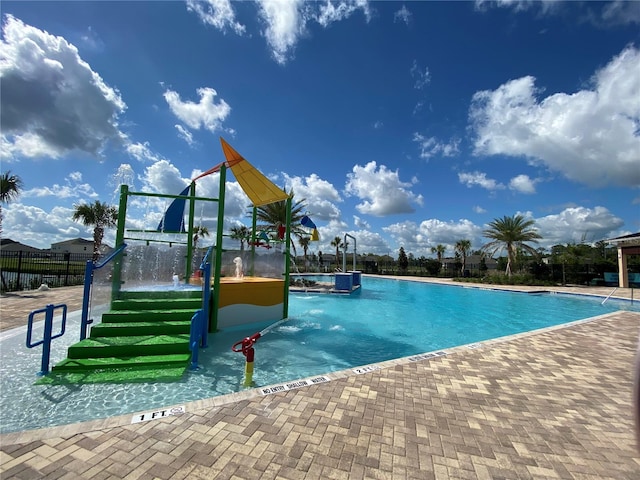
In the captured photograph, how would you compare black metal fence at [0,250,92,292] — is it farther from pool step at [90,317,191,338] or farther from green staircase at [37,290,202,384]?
pool step at [90,317,191,338]

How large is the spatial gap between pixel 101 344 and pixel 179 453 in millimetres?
3686

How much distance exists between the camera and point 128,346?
17.3 ft

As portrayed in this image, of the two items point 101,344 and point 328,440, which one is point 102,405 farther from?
point 328,440

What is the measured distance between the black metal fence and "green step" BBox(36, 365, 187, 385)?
10049 mm

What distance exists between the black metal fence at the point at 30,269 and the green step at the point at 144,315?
8738mm

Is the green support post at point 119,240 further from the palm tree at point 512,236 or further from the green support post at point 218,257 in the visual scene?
the palm tree at point 512,236

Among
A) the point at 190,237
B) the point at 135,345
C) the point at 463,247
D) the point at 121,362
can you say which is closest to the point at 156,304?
the point at 135,345

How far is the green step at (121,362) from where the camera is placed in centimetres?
475

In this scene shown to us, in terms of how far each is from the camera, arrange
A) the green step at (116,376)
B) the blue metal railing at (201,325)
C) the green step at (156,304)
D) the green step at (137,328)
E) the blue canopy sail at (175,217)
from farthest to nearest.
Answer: the blue canopy sail at (175,217) → the green step at (156,304) → the green step at (137,328) → the blue metal railing at (201,325) → the green step at (116,376)

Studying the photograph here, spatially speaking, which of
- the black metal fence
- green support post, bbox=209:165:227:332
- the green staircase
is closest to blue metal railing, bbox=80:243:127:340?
the green staircase

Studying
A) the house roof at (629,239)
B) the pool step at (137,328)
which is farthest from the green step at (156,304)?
the house roof at (629,239)

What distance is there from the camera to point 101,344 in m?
5.20

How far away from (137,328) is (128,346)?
55cm

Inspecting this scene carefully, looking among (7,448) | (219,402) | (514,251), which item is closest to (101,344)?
(7,448)
